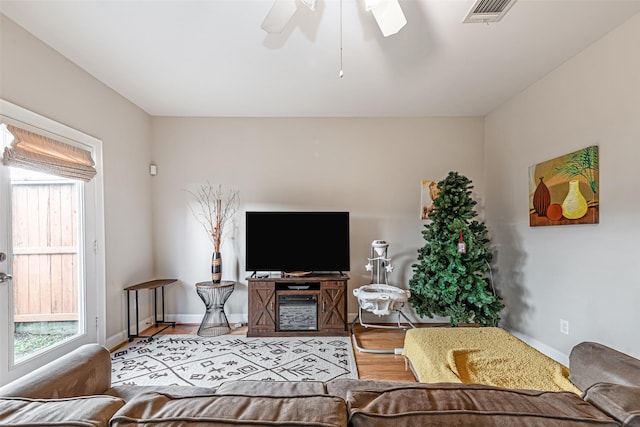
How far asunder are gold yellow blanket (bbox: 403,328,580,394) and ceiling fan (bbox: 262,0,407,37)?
199cm

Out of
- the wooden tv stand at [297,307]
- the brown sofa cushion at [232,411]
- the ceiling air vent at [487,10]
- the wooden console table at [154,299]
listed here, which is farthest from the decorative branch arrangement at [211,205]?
the brown sofa cushion at [232,411]

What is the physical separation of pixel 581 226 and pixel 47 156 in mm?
4181

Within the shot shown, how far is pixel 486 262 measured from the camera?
328 cm

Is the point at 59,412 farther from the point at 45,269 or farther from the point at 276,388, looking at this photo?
the point at 45,269

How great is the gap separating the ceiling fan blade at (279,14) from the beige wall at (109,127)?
1.82 metres

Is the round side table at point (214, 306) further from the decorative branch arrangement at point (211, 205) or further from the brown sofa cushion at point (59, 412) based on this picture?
the brown sofa cushion at point (59, 412)

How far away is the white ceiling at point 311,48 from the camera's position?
203 cm

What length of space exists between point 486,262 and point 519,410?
9.44 feet

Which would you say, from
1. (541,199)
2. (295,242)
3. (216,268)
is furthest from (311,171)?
(541,199)

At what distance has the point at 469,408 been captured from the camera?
2.37 feet

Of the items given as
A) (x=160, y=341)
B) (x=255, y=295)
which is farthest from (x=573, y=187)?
(x=160, y=341)

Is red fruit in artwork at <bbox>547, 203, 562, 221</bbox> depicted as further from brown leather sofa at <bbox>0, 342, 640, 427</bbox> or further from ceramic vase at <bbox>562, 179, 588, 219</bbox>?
brown leather sofa at <bbox>0, 342, 640, 427</bbox>

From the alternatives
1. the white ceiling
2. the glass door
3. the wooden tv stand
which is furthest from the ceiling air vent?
the glass door

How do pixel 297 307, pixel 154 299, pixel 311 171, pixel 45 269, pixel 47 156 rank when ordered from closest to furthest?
pixel 47 156, pixel 45 269, pixel 297 307, pixel 154 299, pixel 311 171
